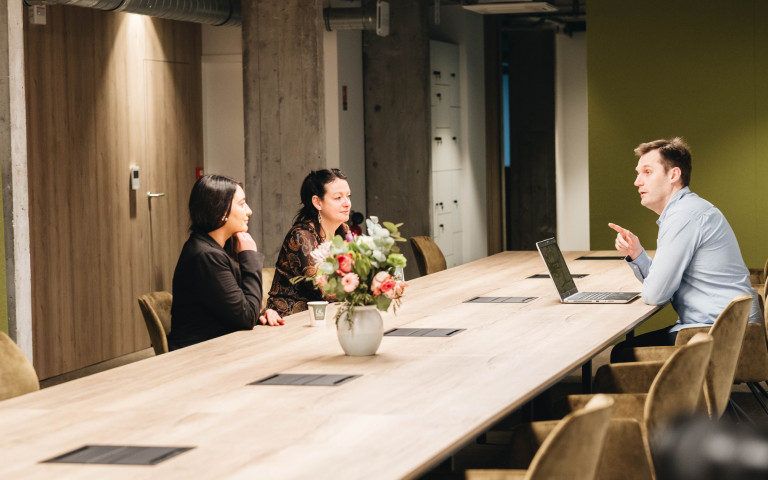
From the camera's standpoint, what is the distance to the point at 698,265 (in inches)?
189

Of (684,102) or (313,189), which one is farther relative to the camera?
(684,102)

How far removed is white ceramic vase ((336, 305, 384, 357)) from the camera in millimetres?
3607

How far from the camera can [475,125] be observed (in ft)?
43.6

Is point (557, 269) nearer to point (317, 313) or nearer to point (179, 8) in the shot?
point (317, 313)

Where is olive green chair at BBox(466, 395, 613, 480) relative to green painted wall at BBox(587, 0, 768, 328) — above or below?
below

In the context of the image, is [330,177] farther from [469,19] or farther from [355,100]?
[469,19]

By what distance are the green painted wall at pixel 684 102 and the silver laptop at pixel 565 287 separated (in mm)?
3679

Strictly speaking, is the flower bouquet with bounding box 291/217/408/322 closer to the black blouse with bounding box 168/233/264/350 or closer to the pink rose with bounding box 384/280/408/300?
the pink rose with bounding box 384/280/408/300

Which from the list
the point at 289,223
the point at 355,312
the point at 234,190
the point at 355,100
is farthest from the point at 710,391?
the point at 355,100

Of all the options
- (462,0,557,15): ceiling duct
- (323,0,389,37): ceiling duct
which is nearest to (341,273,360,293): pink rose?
(323,0,389,37): ceiling duct

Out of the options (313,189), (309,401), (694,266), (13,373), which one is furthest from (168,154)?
(309,401)

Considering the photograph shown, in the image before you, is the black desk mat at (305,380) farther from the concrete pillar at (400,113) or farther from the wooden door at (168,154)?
the concrete pillar at (400,113)

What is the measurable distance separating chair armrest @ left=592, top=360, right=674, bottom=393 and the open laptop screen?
96 cm

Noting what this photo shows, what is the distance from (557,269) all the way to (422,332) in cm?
116
